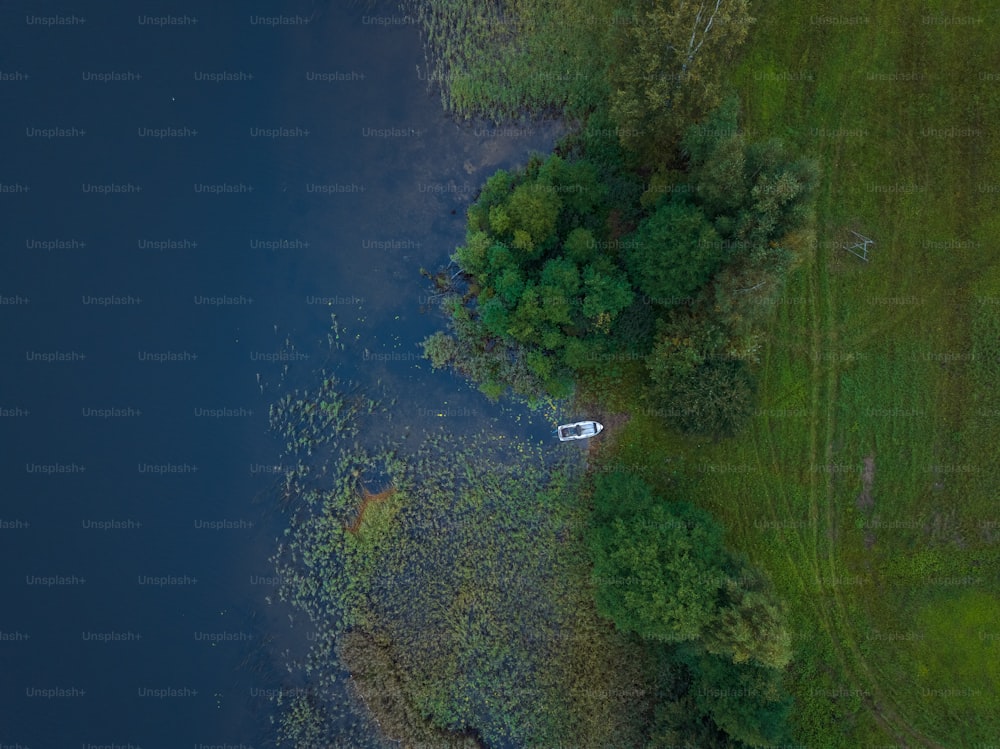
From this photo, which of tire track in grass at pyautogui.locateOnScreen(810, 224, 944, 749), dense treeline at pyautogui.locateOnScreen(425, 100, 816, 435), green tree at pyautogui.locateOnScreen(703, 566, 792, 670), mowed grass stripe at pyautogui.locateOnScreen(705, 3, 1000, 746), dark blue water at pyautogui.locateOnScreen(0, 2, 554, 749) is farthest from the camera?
dark blue water at pyautogui.locateOnScreen(0, 2, 554, 749)

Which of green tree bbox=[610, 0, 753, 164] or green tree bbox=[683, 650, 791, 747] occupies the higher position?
green tree bbox=[610, 0, 753, 164]

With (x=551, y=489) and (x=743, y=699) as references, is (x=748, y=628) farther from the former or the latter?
(x=551, y=489)

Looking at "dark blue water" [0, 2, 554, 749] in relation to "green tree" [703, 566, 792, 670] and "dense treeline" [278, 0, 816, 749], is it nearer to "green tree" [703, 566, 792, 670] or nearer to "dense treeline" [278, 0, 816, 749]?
"dense treeline" [278, 0, 816, 749]

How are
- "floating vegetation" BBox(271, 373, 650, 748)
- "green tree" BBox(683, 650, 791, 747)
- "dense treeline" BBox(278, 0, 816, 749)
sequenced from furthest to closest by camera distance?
"floating vegetation" BBox(271, 373, 650, 748) → "dense treeline" BBox(278, 0, 816, 749) → "green tree" BBox(683, 650, 791, 747)

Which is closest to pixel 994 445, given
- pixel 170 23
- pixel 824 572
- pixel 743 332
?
pixel 824 572

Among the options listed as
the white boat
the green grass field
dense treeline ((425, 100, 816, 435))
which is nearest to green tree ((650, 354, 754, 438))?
dense treeline ((425, 100, 816, 435))

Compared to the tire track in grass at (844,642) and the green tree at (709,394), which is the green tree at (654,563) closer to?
the green tree at (709,394)

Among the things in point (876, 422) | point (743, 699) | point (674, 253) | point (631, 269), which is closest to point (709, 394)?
point (674, 253)
